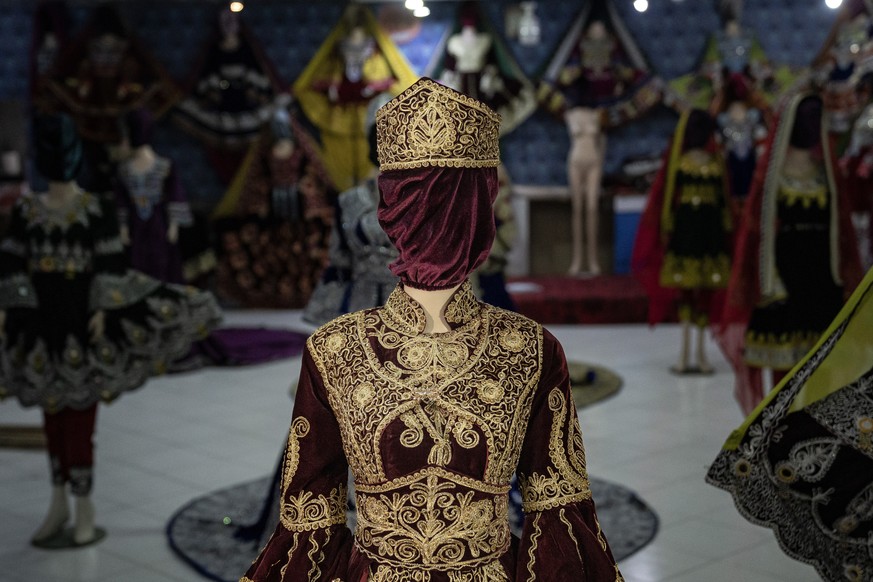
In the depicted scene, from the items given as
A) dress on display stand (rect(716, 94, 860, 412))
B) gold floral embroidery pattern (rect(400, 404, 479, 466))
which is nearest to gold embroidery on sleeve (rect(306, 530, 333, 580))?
gold floral embroidery pattern (rect(400, 404, 479, 466))

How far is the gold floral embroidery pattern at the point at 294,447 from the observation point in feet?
5.82

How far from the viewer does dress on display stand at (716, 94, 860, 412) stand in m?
4.22

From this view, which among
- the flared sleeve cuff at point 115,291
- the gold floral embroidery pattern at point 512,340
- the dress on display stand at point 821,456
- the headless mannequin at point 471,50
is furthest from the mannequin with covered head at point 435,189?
the headless mannequin at point 471,50

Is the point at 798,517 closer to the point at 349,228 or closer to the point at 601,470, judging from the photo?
the point at 349,228

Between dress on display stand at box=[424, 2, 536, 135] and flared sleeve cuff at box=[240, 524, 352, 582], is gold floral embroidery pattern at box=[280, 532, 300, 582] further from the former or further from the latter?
dress on display stand at box=[424, 2, 536, 135]

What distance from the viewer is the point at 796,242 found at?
4.25 metres

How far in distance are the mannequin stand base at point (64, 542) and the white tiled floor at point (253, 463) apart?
0.04m

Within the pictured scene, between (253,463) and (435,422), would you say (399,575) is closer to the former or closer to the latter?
(435,422)

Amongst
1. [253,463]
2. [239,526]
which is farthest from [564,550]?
[253,463]

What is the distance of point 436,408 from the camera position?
172 centimetres

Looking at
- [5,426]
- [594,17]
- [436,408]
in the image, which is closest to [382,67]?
[594,17]

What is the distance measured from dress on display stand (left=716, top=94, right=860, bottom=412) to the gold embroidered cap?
2817 millimetres

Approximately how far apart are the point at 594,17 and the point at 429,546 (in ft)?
28.4

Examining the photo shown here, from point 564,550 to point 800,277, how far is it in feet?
9.46
